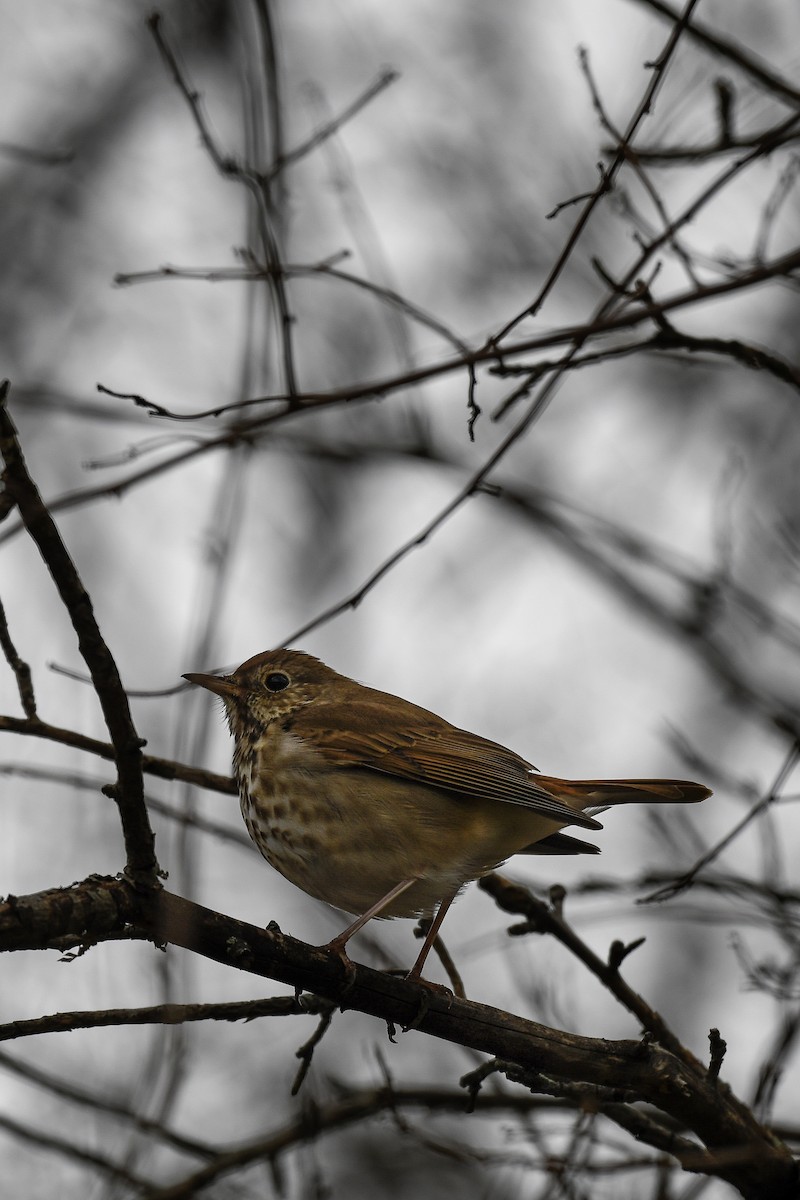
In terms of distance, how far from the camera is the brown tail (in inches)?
198

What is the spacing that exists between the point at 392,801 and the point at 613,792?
0.96 metres

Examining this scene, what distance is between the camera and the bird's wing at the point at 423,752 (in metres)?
4.64

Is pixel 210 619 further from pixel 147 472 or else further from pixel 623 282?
pixel 623 282

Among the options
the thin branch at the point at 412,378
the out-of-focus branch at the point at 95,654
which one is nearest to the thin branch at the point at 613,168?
the thin branch at the point at 412,378

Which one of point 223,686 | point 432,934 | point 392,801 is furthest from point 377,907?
point 223,686

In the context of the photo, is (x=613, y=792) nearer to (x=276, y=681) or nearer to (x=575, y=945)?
(x=575, y=945)

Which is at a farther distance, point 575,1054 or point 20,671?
point 575,1054

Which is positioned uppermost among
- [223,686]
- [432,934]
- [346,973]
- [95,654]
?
[223,686]

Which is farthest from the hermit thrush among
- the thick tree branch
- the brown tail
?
the thick tree branch

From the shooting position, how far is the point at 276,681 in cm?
554

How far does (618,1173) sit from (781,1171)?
63 cm

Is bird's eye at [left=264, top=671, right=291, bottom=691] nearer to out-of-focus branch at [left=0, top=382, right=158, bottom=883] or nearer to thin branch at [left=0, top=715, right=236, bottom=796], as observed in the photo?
thin branch at [left=0, top=715, right=236, bottom=796]

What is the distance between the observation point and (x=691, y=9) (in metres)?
3.72

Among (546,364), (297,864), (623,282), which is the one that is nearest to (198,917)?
(297,864)
